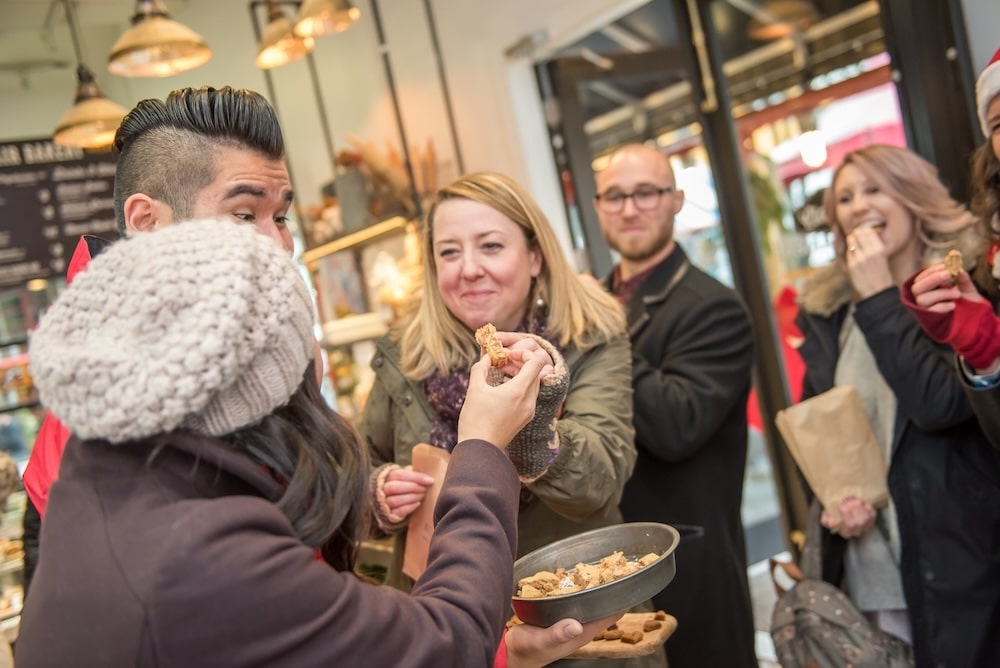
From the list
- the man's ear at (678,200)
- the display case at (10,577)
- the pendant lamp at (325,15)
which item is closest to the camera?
the display case at (10,577)

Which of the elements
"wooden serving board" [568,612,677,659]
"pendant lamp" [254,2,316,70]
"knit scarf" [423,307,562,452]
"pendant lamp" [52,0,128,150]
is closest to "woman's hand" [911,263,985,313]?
"knit scarf" [423,307,562,452]

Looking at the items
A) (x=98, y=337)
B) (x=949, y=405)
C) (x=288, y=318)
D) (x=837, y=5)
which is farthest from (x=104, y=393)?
(x=837, y=5)

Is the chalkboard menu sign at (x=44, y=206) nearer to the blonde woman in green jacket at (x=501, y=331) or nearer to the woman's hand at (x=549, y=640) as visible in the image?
the blonde woman in green jacket at (x=501, y=331)

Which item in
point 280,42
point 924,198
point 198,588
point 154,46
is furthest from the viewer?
point 280,42

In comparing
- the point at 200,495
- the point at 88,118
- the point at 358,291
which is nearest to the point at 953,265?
the point at 200,495

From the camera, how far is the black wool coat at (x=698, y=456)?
7.80 ft

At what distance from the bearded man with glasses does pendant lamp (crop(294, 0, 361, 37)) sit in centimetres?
192

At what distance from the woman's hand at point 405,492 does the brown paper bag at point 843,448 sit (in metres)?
1.14

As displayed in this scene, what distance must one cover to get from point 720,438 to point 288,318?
1814mm

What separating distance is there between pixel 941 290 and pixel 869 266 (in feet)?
1.05

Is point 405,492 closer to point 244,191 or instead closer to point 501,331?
point 501,331

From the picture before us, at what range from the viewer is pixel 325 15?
377 centimetres

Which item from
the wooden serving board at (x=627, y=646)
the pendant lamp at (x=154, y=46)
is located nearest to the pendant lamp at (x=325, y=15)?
the pendant lamp at (x=154, y=46)

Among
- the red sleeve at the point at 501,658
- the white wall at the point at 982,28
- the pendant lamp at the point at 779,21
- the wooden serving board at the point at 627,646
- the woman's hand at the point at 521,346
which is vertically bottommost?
the wooden serving board at the point at 627,646
